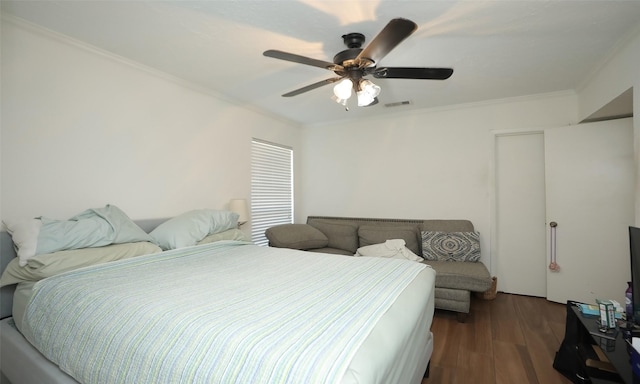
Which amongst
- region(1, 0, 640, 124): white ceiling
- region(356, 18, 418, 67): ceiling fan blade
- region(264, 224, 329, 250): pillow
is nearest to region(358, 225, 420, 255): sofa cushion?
region(264, 224, 329, 250): pillow

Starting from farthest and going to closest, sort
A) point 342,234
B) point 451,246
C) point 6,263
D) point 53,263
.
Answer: point 342,234
point 451,246
point 6,263
point 53,263

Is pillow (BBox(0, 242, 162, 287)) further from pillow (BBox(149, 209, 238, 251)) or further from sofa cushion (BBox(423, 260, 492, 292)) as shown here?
sofa cushion (BBox(423, 260, 492, 292))

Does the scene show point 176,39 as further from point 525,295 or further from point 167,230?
point 525,295

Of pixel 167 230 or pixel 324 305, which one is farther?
pixel 167 230

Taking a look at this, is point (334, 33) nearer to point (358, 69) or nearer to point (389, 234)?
point (358, 69)

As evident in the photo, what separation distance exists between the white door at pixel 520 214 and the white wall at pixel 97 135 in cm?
360

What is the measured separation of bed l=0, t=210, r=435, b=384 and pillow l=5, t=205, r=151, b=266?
185mm

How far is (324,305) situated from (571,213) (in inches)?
133

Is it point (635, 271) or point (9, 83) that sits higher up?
point (9, 83)

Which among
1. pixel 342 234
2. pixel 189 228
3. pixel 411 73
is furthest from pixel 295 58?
pixel 342 234

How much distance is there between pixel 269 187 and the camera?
417 cm

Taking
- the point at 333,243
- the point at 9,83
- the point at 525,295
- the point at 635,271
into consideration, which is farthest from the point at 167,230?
the point at 525,295

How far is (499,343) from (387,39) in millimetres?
2576

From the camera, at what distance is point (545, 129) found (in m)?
3.28
